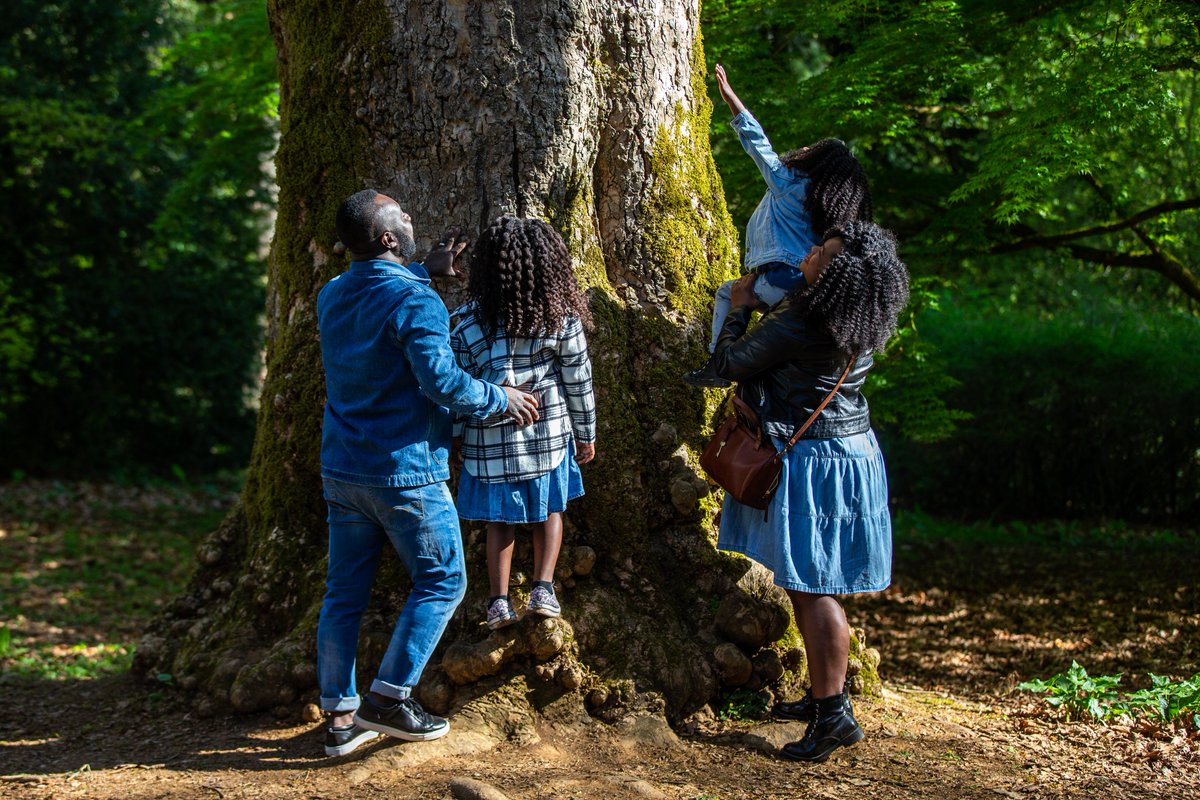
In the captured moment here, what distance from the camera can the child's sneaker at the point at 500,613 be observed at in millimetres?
4164

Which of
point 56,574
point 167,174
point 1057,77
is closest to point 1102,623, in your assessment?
point 1057,77

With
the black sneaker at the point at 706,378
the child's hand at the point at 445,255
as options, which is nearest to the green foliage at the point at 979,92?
the black sneaker at the point at 706,378

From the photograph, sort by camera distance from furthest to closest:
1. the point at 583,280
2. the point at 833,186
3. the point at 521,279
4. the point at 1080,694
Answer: the point at 1080,694 → the point at 583,280 → the point at 833,186 → the point at 521,279

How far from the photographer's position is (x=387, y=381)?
3914 millimetres

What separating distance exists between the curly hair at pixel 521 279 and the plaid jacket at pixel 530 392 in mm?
65

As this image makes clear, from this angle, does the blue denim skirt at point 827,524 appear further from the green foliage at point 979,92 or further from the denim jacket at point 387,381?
the green foliage at point 979,92

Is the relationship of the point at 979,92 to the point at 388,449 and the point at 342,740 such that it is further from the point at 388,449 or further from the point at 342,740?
the point at 342,740

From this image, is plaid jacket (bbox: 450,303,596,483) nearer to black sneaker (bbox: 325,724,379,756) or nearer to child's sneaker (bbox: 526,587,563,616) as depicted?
child's sneaker (bbox: 526,587,563,616)

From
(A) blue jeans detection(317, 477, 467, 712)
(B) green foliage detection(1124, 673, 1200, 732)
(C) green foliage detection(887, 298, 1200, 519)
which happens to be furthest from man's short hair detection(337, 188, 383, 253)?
(C) green foliage detection(887, 298, 1200, 519)

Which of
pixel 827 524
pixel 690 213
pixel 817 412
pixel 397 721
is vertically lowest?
pixel 397 721

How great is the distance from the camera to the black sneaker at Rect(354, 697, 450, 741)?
394 centimetres

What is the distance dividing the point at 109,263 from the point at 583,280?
12232mm

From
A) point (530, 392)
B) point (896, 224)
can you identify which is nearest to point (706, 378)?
point (530, 392)

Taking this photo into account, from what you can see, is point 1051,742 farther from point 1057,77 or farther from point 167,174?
point 167,174
